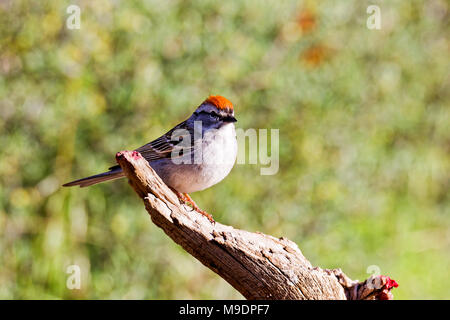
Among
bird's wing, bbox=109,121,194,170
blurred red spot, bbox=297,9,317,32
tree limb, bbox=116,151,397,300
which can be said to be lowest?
tree limb, bbox=116,151,397,300

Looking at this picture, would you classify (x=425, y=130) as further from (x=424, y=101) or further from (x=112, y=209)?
(x=112, y=209)

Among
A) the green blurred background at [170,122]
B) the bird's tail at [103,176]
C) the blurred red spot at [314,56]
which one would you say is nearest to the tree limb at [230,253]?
the bird's tail at [103,176]

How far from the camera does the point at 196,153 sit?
4.59 m

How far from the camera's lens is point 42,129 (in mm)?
5980

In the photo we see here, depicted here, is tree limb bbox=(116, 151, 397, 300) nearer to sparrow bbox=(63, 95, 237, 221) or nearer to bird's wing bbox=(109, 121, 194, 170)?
sparrow bbox=(63, 95, 237, 221)

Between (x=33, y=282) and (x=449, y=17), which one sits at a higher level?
(x=449, y=17)

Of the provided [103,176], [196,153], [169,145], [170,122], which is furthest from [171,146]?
[170,122]

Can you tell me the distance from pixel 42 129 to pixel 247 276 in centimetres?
308

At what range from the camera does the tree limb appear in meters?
3.75

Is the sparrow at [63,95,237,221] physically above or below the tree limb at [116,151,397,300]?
above

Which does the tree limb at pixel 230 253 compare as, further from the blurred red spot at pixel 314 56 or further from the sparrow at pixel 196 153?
the blurred red spot at pixel 314 56

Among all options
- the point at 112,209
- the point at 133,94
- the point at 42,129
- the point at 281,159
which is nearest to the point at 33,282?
the point at 112,209

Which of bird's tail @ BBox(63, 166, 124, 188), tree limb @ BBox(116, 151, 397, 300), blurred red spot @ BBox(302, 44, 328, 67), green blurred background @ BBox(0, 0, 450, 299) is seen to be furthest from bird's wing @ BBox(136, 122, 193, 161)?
blurred red spot @ BBox(302, 44, 328, 67)

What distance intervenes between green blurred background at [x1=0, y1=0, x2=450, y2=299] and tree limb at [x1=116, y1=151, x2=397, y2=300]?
2.40 m
